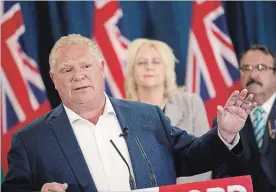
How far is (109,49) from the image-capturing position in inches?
145

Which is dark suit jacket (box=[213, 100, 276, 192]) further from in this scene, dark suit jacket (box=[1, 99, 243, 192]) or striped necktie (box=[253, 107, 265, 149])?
dark suit jacket (box=[1, 99, 243, 192])

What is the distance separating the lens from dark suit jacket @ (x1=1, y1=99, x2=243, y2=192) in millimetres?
1912

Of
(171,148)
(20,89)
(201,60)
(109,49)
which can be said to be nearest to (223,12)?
(201,60)

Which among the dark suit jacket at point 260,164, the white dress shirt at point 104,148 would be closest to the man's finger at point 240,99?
the white dress shirt at point 104,148

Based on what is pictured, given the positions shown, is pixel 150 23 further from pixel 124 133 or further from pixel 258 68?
pixel 124 133

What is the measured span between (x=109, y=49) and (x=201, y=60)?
0.64m

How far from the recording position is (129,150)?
6.36 ft

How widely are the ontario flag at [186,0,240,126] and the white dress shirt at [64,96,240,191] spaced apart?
1736 mm

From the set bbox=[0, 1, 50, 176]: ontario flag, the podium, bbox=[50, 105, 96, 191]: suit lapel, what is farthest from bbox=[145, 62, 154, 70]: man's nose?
the podium

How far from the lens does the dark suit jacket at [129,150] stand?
6.27 ft

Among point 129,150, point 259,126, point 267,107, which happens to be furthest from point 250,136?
point 129,150

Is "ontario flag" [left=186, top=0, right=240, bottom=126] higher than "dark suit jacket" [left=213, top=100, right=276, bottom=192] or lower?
higher

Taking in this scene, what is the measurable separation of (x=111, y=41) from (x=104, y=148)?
1.79 m

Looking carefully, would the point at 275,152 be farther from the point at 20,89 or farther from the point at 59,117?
the point at 20,89
